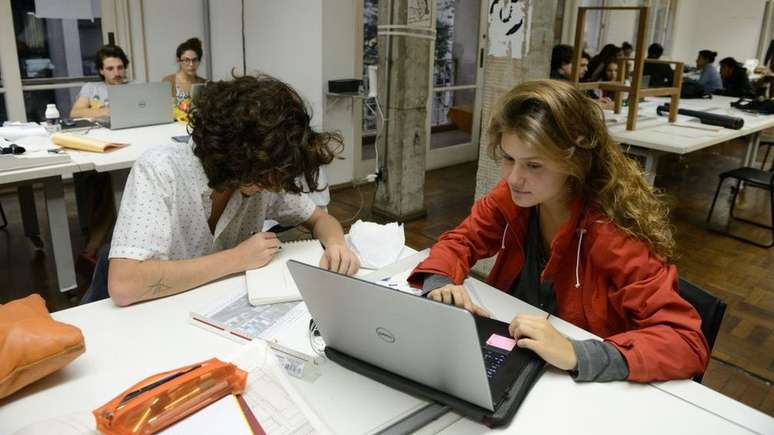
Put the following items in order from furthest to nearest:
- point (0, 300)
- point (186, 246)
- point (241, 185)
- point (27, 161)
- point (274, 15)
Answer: point (274, 15) → point (0, 300) → point (27, 161) → point (186, 246) → point (241, 185)

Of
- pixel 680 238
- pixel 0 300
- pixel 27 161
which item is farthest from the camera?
pixel 680 238

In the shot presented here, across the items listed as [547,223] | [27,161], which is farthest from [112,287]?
[27,161]

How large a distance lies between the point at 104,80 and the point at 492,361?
11.4ft

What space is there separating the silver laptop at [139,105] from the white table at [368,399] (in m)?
2.24

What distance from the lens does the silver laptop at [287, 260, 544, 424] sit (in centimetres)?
81

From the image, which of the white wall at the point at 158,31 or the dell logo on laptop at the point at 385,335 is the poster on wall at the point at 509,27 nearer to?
the dell logo on laptop at the point at 385,335

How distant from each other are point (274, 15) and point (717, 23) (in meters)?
8.47

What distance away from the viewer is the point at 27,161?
2.35 metres

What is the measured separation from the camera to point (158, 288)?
1245mm

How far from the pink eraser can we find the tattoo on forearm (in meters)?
0.70

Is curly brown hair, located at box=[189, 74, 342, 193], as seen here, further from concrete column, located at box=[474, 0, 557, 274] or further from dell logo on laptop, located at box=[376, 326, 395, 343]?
concrete column, located at box=[474, 0, 557, 274]

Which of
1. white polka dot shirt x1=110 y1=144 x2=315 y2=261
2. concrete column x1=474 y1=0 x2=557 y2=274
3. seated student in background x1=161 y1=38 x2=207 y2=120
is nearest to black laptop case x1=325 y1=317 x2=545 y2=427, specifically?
white polka dot shirt x1=110 y1=144 x2=315 y2=261

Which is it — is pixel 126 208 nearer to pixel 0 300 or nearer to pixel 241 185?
pixel 241 185

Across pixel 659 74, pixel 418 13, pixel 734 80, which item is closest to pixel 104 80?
pixel 418 13
